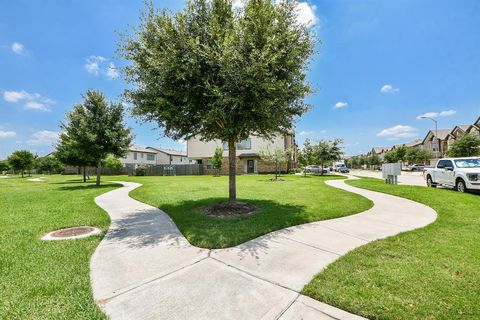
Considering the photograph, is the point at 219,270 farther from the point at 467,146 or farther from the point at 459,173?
the point at 467,146

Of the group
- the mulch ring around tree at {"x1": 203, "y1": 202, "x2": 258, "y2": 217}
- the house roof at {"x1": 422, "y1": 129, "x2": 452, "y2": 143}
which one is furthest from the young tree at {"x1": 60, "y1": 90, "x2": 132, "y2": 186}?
the house roof at {"x1": 422, "y1": 129, "x2": 452, "y2": 143}

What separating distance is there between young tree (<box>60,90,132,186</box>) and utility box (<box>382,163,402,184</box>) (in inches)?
726

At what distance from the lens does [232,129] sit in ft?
22.7

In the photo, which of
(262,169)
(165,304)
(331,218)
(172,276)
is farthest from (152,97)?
(262,169)

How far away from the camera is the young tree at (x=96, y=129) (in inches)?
635

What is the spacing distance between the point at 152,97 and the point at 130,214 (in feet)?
12.8

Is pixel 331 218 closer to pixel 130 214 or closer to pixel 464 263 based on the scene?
pixel 464 263

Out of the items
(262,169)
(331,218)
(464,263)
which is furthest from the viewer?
(262,169)

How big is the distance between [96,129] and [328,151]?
82.1ft

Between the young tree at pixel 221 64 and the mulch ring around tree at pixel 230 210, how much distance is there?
2547 mm

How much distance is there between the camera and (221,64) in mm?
6191

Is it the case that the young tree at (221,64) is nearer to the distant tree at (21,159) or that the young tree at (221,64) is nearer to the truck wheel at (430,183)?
the truck wheel at (430,183)

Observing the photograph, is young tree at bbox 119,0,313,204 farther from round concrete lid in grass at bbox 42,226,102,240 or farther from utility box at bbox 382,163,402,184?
utility box at bbox 382,163,402,184

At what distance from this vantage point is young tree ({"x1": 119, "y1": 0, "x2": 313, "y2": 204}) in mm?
6246
